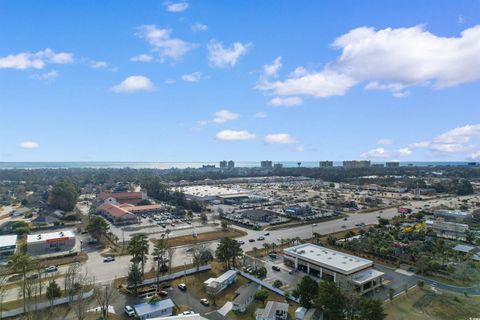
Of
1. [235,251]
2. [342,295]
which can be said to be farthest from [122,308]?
[342,295]

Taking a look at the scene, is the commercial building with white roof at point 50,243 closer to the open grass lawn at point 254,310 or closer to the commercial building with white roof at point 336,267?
the open grass lawn at point 254,310

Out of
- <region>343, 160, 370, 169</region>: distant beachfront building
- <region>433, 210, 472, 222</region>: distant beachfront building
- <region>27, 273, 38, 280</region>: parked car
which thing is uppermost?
<region>343, 160, 370, 169</region>: distant beachfront building

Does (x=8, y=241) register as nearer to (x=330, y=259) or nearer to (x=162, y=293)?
(x=162, y=293)

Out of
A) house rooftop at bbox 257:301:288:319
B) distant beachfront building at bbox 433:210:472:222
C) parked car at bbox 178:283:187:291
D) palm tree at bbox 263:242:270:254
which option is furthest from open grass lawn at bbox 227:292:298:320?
distant beachfront building at bbox 433:210:472:222

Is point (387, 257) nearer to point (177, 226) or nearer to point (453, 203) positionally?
point (177, 226)

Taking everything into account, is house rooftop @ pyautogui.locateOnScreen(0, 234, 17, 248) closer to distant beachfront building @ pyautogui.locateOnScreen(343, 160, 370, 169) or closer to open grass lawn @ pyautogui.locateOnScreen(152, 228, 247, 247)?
open grass lawn @ pyautogui.locateOnScreen(152, 228, 247, 247)
